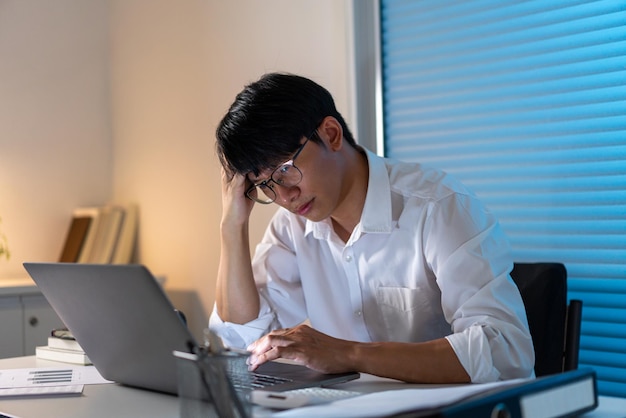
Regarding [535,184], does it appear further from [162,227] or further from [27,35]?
[27,35]

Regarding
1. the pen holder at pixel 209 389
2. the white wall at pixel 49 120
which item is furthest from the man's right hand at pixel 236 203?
the white wall at pixel 49 120

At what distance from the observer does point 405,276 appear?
1808mm

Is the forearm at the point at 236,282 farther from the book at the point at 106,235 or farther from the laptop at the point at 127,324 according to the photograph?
the book at the point at 106,235

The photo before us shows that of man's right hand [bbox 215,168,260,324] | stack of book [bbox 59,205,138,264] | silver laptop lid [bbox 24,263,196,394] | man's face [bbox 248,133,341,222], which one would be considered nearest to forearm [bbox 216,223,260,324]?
man's right hand [bbox 215,168,260,324]

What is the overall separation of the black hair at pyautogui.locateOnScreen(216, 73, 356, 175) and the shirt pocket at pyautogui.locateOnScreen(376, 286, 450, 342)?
0.39 meters

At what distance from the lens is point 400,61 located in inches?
110

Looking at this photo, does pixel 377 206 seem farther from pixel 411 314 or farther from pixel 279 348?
pixel 279 348

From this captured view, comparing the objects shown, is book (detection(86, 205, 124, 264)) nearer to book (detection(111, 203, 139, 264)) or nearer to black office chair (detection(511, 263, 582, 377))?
book (detection(111, 203, 139, 264))

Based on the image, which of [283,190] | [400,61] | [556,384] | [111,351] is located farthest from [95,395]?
[400,61]

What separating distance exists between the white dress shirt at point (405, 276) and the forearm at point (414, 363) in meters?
0.02

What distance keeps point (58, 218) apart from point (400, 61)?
6.17 ft

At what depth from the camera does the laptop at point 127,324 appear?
1246 millimetres

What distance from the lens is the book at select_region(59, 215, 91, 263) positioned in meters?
3.74

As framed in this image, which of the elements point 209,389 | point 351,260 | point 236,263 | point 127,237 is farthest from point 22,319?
point 209,389
